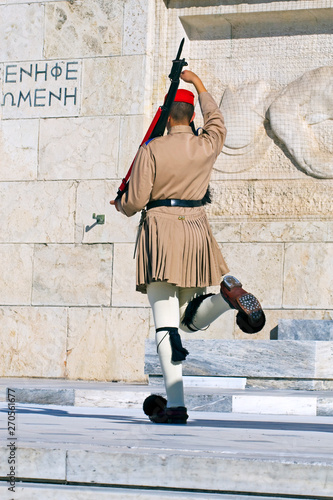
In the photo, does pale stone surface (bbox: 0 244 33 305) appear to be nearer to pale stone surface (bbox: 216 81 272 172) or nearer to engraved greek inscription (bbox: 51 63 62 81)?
engraved greek inscription (bbox: 51 63 62 81)

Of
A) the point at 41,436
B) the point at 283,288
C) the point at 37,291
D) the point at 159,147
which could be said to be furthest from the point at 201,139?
the point at 37,291

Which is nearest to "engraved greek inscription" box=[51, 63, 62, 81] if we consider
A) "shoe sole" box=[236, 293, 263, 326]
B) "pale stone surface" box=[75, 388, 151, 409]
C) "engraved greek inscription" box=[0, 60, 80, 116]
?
"engraved greek inscription" box=[0, 60, 80, 116]

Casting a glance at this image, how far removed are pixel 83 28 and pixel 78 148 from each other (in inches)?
47.2

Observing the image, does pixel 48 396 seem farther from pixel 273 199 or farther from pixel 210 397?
pixel 273 199

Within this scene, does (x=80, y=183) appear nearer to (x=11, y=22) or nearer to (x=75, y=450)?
(x=11, y=22)

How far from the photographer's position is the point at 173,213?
5.35 m

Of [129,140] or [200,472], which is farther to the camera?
[129,140]

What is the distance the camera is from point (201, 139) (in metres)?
5.45

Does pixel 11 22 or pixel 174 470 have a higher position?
pixel 11 22

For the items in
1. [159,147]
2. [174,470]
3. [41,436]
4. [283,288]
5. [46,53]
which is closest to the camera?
[174,470]

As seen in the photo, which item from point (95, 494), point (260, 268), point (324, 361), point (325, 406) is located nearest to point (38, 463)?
point (95, 494)

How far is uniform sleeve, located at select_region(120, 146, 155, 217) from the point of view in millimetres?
5301

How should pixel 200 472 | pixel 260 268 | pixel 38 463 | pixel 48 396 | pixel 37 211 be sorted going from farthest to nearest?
pixel 37 211 < pixel 260 268 < pixel 48 396 < pixel 38 463 < pixel 200 472

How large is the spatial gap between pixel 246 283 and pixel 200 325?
4.13m
